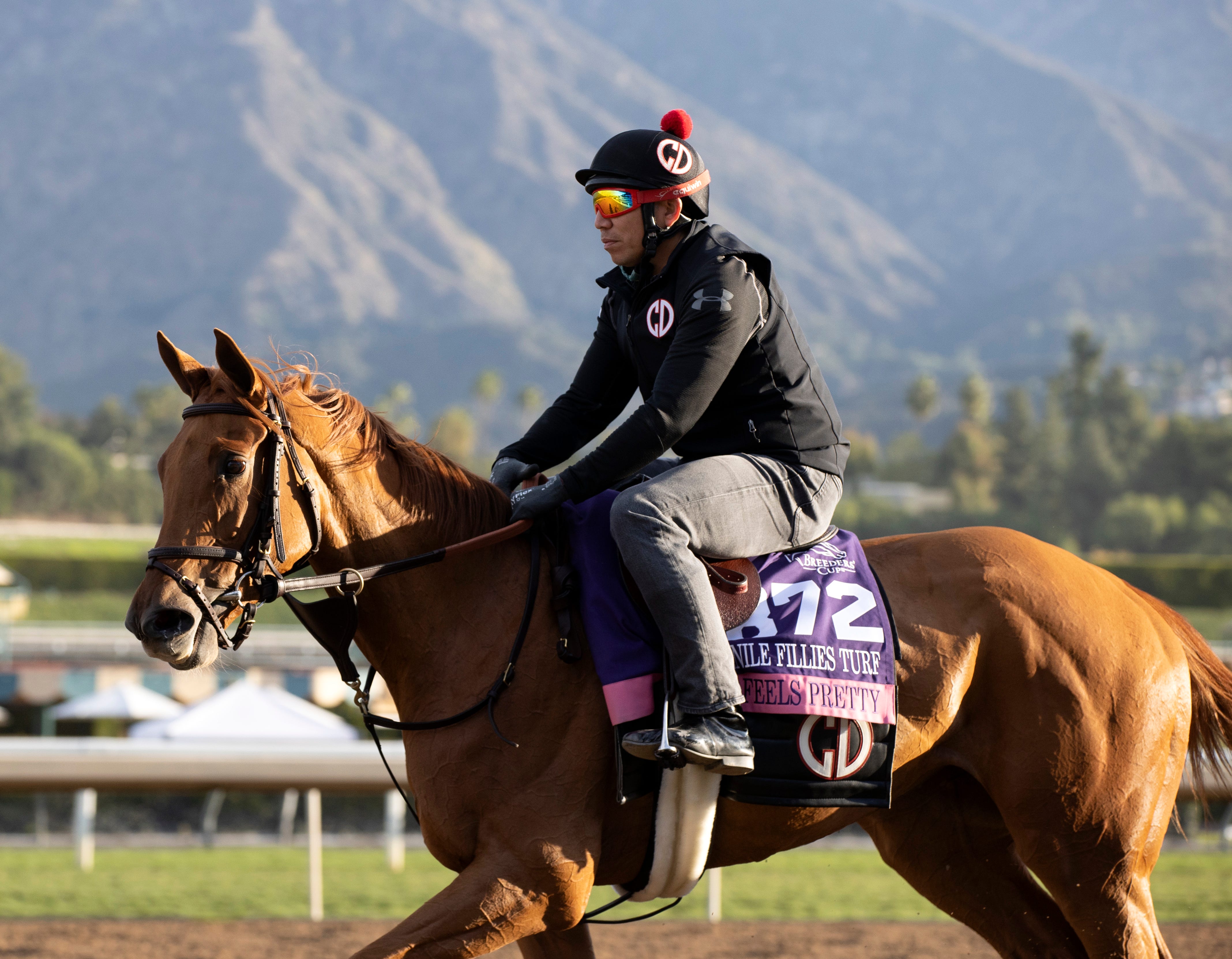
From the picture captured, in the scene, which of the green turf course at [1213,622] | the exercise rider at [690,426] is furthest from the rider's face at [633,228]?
the green turf course at [1213,622]

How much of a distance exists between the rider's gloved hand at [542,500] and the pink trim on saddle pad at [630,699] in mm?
503

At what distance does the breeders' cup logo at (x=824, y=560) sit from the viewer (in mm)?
3982

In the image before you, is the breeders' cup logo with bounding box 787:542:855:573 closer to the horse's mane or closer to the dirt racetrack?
the horse's mane

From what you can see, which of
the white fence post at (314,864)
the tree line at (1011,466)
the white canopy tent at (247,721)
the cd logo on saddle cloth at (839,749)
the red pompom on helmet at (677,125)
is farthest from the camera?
the tree line at (1011,466)

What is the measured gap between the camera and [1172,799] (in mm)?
4152

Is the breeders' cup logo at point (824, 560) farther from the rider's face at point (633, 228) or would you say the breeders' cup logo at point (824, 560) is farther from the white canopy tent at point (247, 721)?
the white canopy tent at point (247, 721)

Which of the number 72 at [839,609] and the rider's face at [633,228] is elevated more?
the rider's face at [633,228]

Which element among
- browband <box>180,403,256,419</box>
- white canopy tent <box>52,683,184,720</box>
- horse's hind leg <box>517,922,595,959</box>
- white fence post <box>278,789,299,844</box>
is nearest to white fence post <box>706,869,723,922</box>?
horse's hind leg <box>517,922,595,959</box>

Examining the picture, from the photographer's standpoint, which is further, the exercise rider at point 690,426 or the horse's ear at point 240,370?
the exercise rider at point 690,426

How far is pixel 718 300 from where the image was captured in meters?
3.75

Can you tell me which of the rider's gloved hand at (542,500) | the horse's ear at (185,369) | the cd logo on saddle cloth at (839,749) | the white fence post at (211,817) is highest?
the horse's ear at (185,369)

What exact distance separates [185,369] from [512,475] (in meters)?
1.01

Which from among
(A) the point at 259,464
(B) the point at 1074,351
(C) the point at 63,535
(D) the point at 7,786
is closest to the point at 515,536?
(A) the point at 259,464

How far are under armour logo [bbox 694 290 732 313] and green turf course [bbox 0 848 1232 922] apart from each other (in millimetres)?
5080
